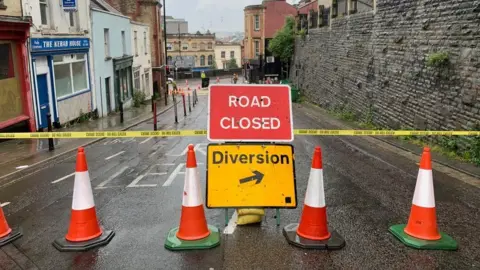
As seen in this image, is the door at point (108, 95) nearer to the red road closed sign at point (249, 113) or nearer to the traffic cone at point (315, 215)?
the red road closed sign at point (249, 113)

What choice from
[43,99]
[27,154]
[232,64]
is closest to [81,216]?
[27,154]

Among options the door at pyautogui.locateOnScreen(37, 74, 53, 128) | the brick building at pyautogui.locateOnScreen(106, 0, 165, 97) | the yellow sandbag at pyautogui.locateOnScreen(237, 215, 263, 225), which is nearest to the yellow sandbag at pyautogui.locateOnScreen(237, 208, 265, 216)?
the yellow sandbag at pyautogui.locateOnScreen(237, 215, 263, 225)

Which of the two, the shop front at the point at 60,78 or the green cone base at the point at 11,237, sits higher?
the shop front at the point at 60,78

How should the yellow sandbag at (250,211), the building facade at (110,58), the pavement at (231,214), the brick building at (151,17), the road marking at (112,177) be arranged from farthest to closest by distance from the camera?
the brick building at (151,17) < the building facade at (110,58) < the road marking at (112,177) < the yellow sandbag at (250,211) < the pavement at (231,214)

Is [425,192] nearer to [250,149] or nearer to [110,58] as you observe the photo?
[250,149]

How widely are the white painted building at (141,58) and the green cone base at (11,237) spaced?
2851cm

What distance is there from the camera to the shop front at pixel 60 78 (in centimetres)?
1625

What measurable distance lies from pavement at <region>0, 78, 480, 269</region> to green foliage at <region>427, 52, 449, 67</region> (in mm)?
2700

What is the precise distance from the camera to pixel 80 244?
16.9ft

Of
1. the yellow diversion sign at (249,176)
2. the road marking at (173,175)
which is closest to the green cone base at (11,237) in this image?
the yellow diversion sign at (249,176)

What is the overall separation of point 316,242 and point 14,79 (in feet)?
42.8

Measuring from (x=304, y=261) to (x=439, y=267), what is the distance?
1.39 meters

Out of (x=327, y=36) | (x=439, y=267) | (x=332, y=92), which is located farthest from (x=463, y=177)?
(x=327, y=36)

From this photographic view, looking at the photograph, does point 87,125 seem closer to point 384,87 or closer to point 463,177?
point 384,87
